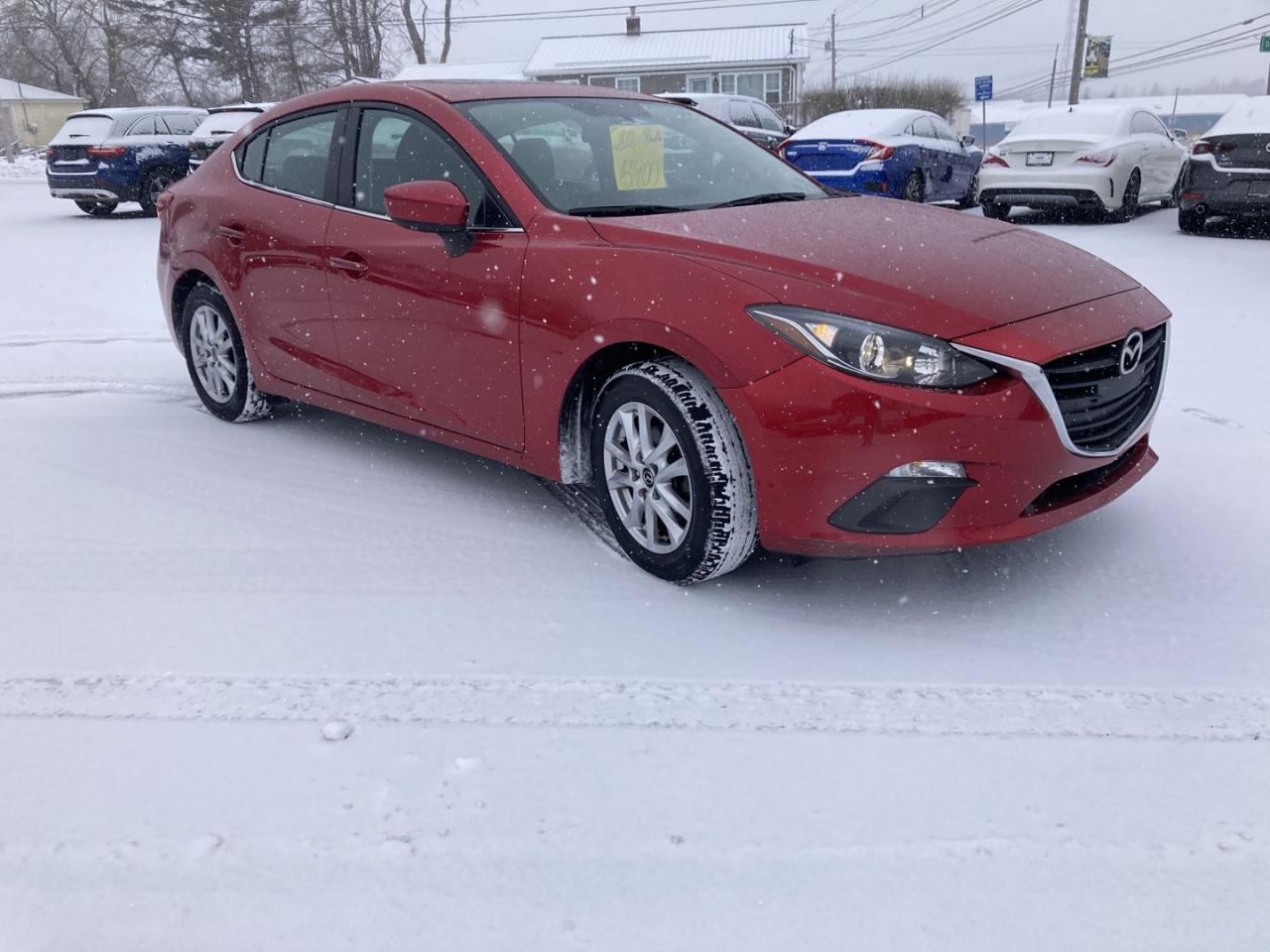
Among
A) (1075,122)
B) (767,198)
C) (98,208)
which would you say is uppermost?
(767,198)

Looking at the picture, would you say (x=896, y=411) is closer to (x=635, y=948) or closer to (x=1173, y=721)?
(x=1173, y=721)

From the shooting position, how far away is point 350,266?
4.13 m

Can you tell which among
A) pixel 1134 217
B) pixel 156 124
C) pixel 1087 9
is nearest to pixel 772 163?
pixel 1134 217

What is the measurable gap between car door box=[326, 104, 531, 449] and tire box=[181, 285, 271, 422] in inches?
39.7

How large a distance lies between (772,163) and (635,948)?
3.31 m

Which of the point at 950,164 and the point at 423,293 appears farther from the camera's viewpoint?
the point at 950,164

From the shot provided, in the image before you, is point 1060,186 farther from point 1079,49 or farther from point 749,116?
point 1079,49

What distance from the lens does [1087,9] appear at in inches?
1137

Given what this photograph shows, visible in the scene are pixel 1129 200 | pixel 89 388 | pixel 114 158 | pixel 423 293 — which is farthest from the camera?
pixel 114 158

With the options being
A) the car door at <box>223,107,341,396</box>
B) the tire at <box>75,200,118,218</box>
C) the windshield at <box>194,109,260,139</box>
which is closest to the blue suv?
the tire at <box>75,200,118,218</box>

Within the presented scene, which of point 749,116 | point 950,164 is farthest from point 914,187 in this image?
point 749,116

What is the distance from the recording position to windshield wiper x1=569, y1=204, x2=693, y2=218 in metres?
3.57

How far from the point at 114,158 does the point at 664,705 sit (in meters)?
17.0

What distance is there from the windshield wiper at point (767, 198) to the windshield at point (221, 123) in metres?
15.2
